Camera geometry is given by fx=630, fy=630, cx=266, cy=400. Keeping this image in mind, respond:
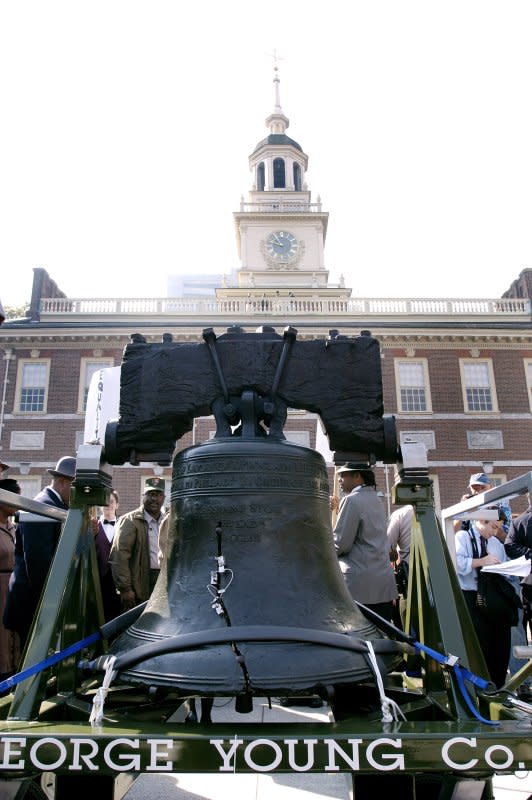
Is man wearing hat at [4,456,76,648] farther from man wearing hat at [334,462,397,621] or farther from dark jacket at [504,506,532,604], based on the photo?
dark jacket at [504,506,532,604]

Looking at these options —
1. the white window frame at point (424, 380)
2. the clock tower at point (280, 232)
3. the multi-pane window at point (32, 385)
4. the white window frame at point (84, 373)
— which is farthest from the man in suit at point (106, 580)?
the clock tower at point (280, 232)

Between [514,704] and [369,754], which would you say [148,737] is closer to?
[369,754]

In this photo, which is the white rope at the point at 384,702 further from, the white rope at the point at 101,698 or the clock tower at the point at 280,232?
the clock tower at the point at 280,232

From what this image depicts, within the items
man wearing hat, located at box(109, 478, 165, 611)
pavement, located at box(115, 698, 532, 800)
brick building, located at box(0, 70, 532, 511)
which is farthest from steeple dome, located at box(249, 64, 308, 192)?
pavement, located at box(115, 698, 532, 800)

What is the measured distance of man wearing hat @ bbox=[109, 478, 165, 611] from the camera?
5652 millimetres

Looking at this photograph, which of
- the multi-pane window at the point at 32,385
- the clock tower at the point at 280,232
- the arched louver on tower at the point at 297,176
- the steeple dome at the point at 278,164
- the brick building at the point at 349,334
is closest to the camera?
the brick building at the point at 349,334

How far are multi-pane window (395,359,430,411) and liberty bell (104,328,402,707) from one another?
2079 centimetres

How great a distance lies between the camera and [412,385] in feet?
77.6

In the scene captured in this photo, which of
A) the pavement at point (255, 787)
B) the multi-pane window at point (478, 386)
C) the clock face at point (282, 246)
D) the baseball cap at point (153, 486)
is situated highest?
the clock face at point (282, 246)

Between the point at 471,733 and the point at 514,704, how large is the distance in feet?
1.65

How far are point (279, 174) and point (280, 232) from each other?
6.05 metres

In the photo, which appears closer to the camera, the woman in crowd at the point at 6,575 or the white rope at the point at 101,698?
the white rope at the point at 101,698

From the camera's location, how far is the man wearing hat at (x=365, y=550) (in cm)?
477

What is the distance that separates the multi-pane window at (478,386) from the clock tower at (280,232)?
28.9ft
